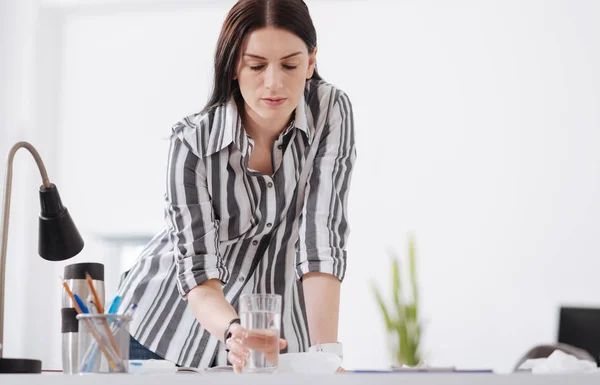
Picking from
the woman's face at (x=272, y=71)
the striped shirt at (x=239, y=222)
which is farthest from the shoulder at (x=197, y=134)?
the woman's face at (x=272, y=71)

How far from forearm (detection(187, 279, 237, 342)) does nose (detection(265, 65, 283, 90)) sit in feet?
1.32

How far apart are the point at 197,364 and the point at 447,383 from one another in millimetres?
1091

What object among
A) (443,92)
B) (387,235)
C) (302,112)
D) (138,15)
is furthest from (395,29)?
(302,112)

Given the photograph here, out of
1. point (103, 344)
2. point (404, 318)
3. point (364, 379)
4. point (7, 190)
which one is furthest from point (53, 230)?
point (404, 318)

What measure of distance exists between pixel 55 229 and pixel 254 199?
Answer: 1.45ft

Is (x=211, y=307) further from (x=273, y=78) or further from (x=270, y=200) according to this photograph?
(x=273, y=78)

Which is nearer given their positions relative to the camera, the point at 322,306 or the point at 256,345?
the point at 256,345

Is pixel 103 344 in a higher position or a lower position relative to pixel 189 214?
lower

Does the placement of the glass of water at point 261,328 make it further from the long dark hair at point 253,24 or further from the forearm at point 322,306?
the long dark hair at point 253,24

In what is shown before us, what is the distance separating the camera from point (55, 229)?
1.59 meters

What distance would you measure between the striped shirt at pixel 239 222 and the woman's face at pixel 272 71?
99 millimetres

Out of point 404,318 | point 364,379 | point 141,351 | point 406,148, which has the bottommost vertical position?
point 404,318

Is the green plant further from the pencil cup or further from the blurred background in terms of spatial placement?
the pencil cup

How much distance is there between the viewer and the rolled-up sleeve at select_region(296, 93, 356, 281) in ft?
5.83
